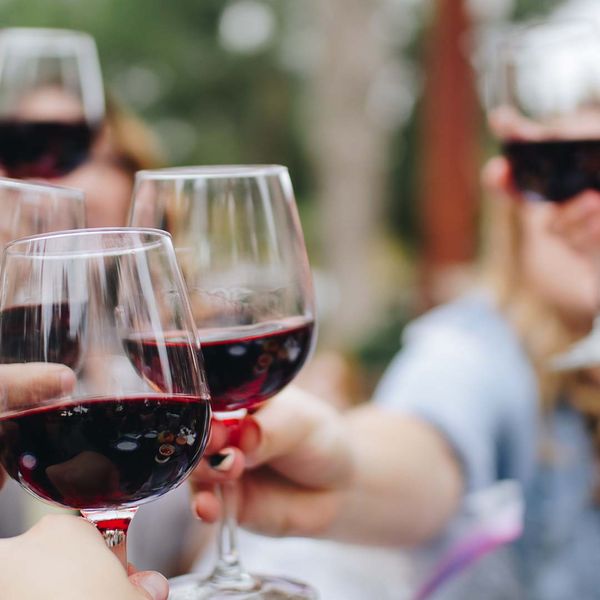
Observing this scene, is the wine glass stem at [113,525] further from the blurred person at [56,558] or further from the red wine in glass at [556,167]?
the red wine in glass at [556,167]

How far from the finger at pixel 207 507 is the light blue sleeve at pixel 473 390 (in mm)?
609

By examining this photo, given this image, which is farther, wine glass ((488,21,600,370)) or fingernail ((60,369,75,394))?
wine glass ((488,21,600,370))

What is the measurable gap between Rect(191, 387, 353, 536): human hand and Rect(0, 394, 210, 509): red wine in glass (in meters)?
0.19

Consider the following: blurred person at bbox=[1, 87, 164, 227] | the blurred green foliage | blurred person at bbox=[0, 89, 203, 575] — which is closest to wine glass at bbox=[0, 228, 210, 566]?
blurred person at bbox=[1, 87, 164, 227]

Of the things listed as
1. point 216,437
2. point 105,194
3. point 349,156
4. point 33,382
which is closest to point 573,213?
point 216,437

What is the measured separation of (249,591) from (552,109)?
0.70 m

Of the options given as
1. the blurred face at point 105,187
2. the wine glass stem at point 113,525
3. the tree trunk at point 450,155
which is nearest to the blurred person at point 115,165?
the blurred face at point 105,187

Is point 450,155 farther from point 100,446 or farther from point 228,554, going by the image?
point 100,446

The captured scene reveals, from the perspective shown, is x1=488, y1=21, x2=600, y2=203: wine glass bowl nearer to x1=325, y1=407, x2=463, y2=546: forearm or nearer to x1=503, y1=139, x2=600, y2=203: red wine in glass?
x1=503, y1=139, x2=600, y2=203: red wine in glass

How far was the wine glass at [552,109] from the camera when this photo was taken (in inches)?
45.5

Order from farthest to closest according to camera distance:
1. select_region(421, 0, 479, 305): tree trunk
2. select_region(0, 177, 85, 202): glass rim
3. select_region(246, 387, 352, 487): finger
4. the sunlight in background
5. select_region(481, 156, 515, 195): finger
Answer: the sunlight in background < select_region(421, 0, 479, 305): tree trunk < select_region(481, 156, 515, 195): finger < select_region(246, 387, 352, 487): finger < select_region(0, 177, 85, 202): glass rim

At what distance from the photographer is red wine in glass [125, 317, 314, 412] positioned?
841 mm

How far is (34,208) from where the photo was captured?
2.81 feet

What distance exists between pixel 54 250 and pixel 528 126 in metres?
0.73
